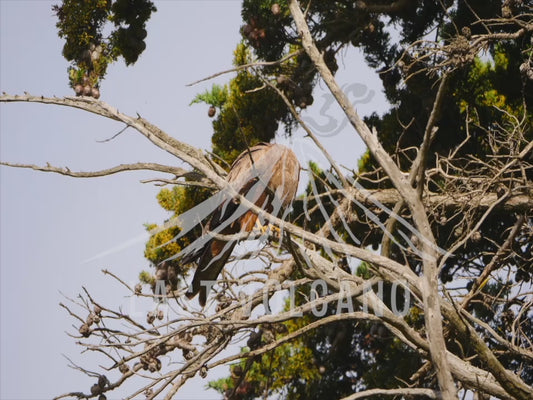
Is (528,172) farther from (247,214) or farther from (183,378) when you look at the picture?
(183,378)

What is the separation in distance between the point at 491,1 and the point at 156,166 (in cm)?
298

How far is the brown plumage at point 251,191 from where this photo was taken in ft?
14.5

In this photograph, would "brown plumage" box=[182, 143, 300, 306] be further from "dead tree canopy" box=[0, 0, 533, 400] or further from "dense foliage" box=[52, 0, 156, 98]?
"dense foliage" box=[52, 0, 156, 98]

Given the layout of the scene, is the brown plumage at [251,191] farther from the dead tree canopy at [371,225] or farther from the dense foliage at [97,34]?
the dense foliage at [97,34]

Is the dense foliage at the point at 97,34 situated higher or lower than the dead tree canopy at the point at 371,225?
higher

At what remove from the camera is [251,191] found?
16.2 feet

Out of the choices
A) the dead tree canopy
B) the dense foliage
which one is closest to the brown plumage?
the dead tree canopy

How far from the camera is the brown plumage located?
14.5 feet

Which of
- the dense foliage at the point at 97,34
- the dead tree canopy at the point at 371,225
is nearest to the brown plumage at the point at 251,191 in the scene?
the dead tree canopy at the point at 371,225

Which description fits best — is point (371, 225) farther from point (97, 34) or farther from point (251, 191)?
point (97, 34)

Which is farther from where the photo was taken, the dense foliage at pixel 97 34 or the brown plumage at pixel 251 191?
the dense foliage at pixel 97 34

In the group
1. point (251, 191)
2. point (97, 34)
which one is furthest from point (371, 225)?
point (97, 34)

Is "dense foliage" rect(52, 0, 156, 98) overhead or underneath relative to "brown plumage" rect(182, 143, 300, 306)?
overhead

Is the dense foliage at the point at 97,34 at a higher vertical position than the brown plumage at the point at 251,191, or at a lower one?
higher
